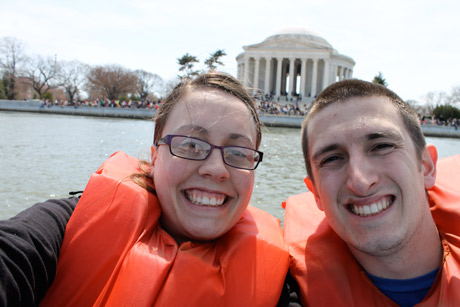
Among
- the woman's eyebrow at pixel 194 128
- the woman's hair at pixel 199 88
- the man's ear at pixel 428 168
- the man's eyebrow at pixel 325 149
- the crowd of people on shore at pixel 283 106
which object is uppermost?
the crowd of people on shore at pixel 283 106

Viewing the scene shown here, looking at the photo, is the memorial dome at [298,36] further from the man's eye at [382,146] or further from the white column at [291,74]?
the man's eye at [382,146]

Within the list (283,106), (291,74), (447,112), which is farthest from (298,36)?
(447,112)

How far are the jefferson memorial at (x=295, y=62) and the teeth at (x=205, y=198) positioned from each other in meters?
52.7

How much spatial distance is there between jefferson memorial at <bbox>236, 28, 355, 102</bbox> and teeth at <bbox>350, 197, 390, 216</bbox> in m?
52.7

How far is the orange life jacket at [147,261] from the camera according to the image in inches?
73.7

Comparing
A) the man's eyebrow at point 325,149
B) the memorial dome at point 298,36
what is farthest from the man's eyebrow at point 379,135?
the memorial dome at point 298,36

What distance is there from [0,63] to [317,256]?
69.3 meters

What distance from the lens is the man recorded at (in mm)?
1945

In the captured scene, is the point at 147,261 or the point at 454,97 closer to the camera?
the point at 147,261

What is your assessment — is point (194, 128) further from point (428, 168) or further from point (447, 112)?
point (447, 112)

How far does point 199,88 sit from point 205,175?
62 centimetres

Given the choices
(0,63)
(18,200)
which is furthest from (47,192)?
(0,63)

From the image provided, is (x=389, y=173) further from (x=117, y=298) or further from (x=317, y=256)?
(x=117, y=298)

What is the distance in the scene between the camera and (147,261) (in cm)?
193
